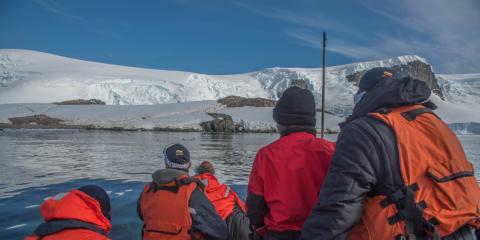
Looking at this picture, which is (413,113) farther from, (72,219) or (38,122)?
(38,122)

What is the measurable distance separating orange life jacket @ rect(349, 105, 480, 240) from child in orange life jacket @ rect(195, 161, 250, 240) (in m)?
2.55

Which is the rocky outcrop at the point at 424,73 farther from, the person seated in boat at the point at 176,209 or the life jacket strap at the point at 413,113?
the life jacket strap at the point at 413,113

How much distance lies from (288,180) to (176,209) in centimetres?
122

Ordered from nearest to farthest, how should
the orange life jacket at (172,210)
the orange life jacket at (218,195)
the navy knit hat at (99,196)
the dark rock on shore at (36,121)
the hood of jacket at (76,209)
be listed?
the hood of jacket at (76,209), the navy knit hat at (99,196), the orange life jacket at (172,210), the orange life jacket at (218,195), the dark rock on shore at (36,121)

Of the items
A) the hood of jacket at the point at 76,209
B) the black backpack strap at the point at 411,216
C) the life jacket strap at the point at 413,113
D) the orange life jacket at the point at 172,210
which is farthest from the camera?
the orange life jacket at the point at 172,210

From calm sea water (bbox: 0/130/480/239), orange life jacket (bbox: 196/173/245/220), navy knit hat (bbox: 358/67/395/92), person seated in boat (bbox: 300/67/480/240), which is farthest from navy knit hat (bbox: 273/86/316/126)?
calm sea water (bbox: 0/130/480/239)

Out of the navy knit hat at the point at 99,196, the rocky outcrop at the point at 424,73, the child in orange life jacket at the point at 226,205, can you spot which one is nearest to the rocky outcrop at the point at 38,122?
the child in orange life jacket at the point at 226,205

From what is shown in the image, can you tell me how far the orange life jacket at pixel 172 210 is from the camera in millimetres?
3072

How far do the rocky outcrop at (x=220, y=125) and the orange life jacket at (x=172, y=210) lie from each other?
105ft

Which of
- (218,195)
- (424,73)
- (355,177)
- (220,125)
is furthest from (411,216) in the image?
(424,73)

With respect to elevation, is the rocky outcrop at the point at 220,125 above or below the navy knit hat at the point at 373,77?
below

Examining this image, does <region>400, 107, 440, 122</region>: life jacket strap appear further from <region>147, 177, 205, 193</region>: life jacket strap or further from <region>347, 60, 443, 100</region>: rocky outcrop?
<region>347, 60, 443, 100</region>: rocky outcrop

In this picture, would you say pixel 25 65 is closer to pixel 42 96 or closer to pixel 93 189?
pixel 42 96

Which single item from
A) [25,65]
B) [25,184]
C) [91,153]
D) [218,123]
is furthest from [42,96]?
[25,184]
